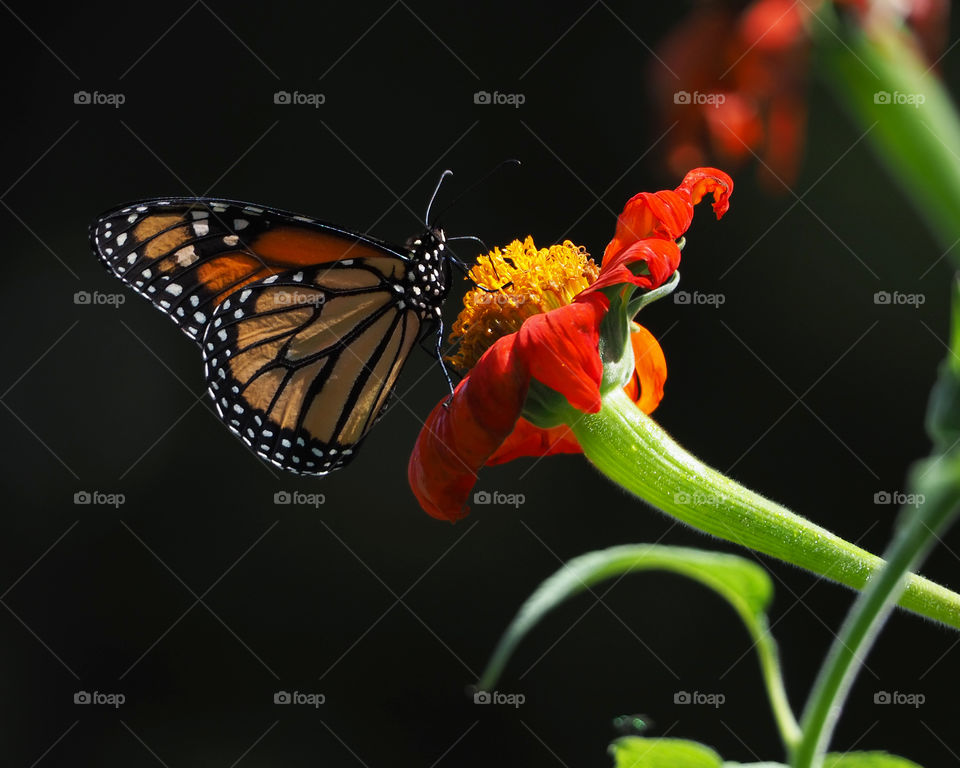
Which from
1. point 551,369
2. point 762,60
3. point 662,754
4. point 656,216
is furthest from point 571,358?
point 762,60

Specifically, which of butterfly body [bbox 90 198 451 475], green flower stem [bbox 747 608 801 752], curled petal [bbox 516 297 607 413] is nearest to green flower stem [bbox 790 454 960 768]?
green flower stem [bbox 747 608 801 752]

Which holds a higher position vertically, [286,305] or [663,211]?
[663,211]

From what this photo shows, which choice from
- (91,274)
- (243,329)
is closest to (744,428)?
(243,329)

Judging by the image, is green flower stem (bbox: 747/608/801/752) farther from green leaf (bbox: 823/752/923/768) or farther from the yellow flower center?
the yellow flower center

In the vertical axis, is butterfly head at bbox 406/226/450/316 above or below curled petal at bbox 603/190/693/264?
below

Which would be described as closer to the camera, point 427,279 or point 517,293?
point 517,293

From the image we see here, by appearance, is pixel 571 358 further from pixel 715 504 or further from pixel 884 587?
pixel 884 587

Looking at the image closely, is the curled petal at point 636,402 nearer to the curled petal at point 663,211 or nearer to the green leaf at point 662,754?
the curled petal at point 663,211
